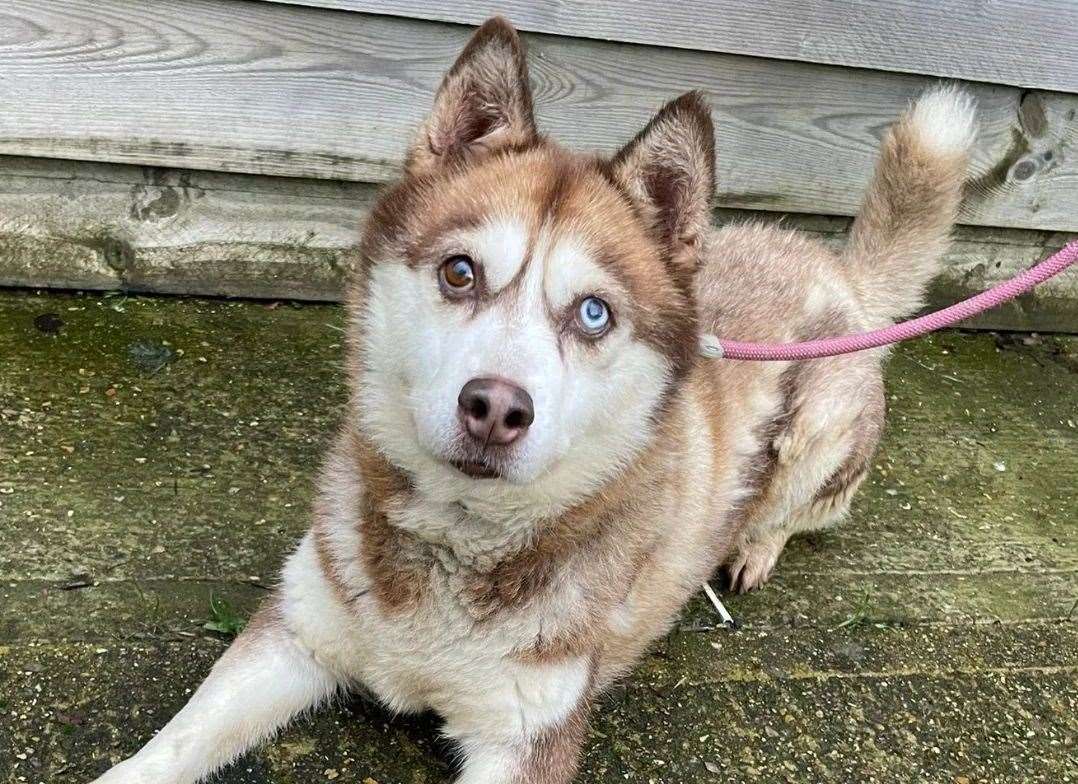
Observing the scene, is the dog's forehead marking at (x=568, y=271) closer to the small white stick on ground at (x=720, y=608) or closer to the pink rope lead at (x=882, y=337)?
the pink rope lead at (x=882, y=337)

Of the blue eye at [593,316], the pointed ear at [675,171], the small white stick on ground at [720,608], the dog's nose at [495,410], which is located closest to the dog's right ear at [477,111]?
the pointed ear at [675,171]

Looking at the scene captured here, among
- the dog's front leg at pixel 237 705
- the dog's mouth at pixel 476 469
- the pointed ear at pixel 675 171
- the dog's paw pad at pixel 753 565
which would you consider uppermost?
the pointed ear at pixel 675 171

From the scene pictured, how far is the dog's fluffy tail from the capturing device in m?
3.33

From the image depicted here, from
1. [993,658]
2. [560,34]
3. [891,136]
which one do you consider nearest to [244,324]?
[560,34]

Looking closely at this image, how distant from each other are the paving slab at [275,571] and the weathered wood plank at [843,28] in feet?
4.61

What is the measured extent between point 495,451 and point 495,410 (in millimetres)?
108

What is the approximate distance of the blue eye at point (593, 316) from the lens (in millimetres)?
2182

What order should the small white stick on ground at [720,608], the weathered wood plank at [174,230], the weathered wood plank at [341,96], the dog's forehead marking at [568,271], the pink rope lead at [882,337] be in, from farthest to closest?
1. the weathered wood plank at [174,230]
2. the weathered wood plank at [341,96]
3. the small white stick on ground at [720,608]
4. the pink rope lead at [882,337]
5. the dog's forehead marking at [568,271]

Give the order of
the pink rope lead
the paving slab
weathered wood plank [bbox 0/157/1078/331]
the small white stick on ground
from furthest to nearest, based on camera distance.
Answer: weathered wood plank [bbox 0/157/1078/331] → the small white stick on ground → the pink rope lead → the paving slab

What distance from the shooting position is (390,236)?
7.52 feet

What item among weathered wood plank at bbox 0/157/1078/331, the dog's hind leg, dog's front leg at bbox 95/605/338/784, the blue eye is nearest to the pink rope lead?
the dog's hind leg

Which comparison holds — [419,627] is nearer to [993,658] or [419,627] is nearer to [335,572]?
[335,572]

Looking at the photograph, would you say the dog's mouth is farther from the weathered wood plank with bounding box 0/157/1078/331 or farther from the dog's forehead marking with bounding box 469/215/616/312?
the weathered wood plank with bounding box 0/157/1078/331

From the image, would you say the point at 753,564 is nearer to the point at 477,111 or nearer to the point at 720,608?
the point at 720,608
